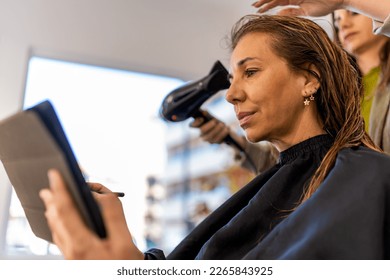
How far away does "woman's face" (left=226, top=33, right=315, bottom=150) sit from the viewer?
1.01 m

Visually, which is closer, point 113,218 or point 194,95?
point 113,218

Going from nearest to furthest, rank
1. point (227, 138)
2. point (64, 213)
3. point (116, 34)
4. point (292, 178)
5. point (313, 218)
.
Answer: point (64, 213), point (313, 218), point (292, 178), point (227, 138), point (116, 34)

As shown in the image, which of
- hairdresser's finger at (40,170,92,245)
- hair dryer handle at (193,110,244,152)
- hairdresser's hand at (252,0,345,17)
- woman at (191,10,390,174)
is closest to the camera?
hairdresser's finger at (40,170,92,245)

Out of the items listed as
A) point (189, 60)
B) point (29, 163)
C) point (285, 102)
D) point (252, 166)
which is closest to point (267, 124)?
point (285, 102)

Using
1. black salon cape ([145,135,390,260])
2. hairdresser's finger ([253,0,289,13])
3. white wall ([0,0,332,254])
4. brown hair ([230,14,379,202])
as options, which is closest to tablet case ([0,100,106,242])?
black salon cape ([145,135,390,260])

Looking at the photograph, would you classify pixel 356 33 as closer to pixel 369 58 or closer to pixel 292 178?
pixel 369 58

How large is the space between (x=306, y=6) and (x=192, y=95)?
1.65 feet

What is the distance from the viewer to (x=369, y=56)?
155cm

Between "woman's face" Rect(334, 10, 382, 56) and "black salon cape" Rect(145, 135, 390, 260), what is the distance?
0.70 meters

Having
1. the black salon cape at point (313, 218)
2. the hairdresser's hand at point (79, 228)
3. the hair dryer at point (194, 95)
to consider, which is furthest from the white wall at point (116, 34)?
the hairdresser's hand at point (79, 228)

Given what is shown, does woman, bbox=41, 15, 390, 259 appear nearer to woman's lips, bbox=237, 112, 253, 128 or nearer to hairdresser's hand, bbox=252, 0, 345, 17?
woman's lips, bbox=237, 112, 253, 128

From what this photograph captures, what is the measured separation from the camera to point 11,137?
0.70m

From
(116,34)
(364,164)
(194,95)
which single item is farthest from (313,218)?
(116,34)
